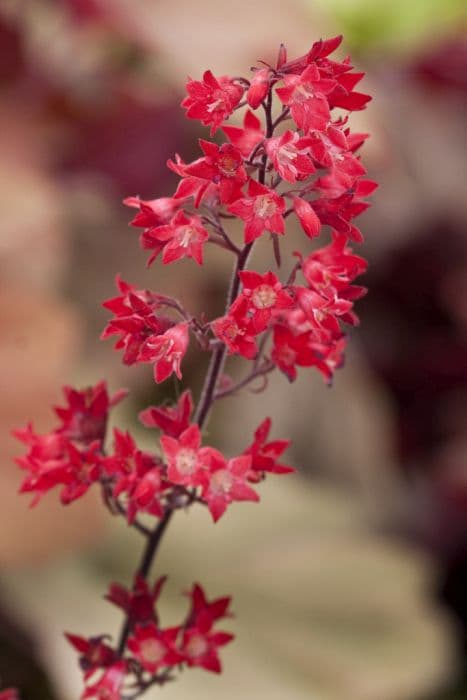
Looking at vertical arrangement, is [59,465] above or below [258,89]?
below

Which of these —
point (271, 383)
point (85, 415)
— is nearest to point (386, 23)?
point (271, 383)

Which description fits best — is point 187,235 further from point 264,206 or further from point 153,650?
point 153,650

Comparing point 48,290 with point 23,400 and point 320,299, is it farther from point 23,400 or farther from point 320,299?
point 320,299

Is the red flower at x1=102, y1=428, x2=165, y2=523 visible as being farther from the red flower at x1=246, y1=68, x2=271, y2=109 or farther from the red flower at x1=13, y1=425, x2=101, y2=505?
the red flower at x1=246, y1=68, x2=271, y2=109

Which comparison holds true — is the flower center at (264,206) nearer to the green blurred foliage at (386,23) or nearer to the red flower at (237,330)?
the red flower at (237,330)

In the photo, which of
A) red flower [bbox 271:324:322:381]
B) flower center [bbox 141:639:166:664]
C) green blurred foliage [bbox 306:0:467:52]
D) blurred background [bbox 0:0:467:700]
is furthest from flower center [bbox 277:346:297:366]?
green blurred foliage [bbox 306:0:467:52]

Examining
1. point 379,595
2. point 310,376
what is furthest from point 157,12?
point 379,595
